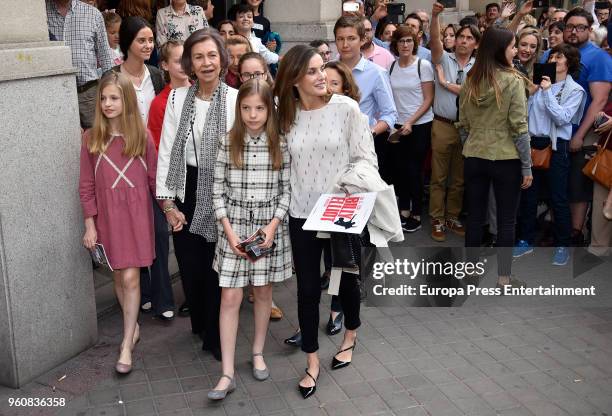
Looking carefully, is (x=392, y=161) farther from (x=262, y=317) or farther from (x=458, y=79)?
(x=262, y=317)

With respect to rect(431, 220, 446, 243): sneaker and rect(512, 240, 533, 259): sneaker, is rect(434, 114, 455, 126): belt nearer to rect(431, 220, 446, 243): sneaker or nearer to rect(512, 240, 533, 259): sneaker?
rect(431, 220, 446, 243): sneaker

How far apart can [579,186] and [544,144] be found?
582 mm

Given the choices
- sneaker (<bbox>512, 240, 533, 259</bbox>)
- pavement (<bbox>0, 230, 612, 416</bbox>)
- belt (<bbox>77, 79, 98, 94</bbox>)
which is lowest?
pavement (<bbox>0, 230, 612, 416</bbox>)

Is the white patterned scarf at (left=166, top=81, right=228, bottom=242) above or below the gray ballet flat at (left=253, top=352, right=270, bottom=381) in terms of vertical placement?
above

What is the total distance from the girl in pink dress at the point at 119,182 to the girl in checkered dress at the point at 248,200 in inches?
22.3

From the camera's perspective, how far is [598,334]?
495cm

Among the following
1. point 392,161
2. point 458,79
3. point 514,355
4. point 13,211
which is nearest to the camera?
point 13,211

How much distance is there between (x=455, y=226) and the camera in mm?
7367

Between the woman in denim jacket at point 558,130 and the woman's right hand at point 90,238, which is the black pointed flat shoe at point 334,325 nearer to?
the woman's right hand at point 90,238

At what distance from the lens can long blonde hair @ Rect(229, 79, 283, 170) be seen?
395cm

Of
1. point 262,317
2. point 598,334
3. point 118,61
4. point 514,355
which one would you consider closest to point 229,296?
point 262,317

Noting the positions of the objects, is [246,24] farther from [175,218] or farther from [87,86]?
[175,218]

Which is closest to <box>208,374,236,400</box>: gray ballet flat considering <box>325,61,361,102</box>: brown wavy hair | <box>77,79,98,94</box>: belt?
<box>325,61,361,102</box>: brown wavy hair

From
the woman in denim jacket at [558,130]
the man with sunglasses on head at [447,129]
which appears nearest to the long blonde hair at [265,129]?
the woman in denim jacket at [558,130]
